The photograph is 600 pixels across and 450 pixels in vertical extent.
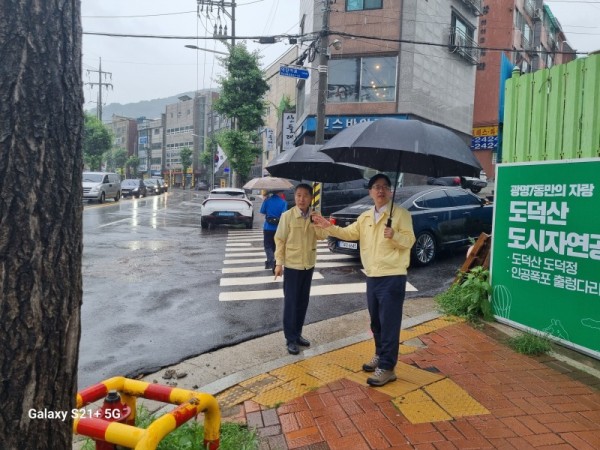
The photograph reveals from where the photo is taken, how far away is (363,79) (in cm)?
2095

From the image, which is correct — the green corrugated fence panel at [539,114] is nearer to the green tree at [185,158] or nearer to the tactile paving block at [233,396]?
the tactile paving block at [233,396]

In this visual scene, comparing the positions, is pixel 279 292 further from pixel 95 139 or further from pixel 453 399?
pixel 95 139

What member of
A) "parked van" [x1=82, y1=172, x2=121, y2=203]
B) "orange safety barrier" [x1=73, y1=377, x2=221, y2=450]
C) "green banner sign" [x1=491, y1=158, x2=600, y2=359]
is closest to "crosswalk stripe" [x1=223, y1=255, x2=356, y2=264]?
"green banner sign" [x1=491, y1=158, x2=600, y2=359]

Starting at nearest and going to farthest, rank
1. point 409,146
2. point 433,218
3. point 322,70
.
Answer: point 409,146
point 433,218
point 322,70

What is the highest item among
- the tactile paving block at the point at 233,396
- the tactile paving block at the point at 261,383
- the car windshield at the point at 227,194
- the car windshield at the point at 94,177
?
the car windshield at the point at 94,177

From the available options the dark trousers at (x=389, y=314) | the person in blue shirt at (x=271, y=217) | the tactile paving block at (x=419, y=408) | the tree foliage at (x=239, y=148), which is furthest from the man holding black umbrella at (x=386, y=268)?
the tree foliage at (x=239, y=148)

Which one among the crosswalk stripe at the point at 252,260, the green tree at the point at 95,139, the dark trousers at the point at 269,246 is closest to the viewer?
the dark trousers at the point at 269,246

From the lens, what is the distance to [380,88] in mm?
20938

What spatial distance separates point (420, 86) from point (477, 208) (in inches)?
480

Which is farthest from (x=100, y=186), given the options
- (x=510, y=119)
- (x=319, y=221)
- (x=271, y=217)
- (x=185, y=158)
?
(x=185, y=158)

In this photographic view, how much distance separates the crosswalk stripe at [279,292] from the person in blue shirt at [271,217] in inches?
61.9

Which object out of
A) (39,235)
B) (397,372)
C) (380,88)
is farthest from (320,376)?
(380,88)

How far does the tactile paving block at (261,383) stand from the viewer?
3.96 meters

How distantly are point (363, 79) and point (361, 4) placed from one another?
3.19 metres
